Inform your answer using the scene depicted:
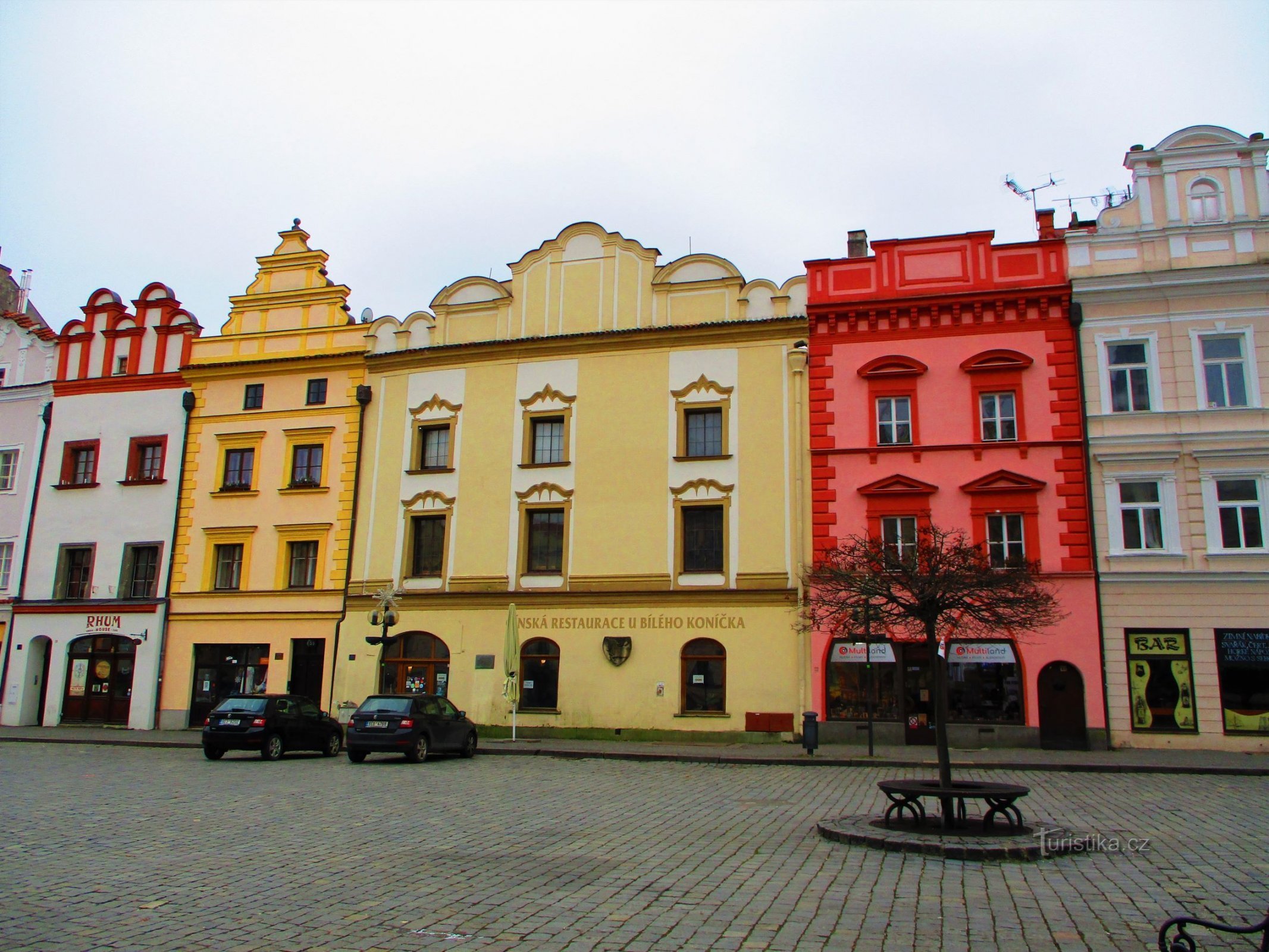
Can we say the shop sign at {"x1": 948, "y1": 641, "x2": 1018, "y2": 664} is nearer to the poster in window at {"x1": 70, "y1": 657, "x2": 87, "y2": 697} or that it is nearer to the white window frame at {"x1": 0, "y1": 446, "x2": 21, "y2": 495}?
the poster in window at {"x1": 70, "y1": 657, "x2": 87, "y2": 697}

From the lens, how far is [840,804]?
15.4 meters

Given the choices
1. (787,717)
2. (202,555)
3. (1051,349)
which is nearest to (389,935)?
(787,717)

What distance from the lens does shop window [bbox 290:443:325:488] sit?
1300 inches

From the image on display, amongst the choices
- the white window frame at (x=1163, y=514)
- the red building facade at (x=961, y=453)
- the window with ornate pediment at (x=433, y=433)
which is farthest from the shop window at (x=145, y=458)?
the white window frame at (x=1163, y=514)

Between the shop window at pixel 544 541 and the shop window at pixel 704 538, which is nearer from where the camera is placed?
the shop window at pixel 704 538

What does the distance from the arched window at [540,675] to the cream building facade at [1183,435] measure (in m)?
14.7

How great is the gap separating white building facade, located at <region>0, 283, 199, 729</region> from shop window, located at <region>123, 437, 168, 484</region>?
0.14 ft

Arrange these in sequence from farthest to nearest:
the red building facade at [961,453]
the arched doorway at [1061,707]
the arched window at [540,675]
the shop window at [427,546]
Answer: the shop window at [427,546] → the arched window at [540,675] → the red building facade at [961,453] → the arched doorway at [1061,707]

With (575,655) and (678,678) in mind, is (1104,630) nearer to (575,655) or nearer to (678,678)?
(678,678)

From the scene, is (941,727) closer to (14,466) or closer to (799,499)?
(799,499)

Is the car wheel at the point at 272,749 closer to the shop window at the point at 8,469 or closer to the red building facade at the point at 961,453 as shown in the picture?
the red building facade at the point at 961,453

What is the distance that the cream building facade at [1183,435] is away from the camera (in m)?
24.3

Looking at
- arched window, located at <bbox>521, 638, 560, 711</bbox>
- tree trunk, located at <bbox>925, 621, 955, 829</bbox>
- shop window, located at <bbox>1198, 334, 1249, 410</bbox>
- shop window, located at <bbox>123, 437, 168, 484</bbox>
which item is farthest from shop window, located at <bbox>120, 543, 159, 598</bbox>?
shop window, located at <bbox>1198, 334, 1249, 410</bbox>

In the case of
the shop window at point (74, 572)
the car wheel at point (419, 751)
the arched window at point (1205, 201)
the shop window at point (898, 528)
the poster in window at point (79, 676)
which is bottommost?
the car wheel at point (419, 751)
